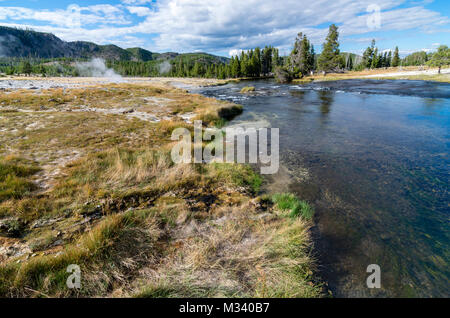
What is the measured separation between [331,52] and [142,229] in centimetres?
9469

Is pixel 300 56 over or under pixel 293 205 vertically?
over

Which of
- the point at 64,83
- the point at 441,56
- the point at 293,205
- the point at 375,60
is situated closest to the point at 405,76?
the point at 441,56

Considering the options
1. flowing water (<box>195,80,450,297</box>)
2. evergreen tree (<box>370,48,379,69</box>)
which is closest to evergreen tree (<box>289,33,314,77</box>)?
evergreen tree (<box>370,48,379,69</box>)

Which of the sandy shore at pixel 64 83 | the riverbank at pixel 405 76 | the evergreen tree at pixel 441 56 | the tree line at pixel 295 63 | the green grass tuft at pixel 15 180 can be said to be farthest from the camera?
the tree line at pixel 295 63

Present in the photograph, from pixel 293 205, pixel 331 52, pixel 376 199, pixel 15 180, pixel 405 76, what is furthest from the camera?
pixel 331 52

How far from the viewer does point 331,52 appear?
78.3 metres

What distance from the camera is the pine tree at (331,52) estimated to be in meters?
76.9

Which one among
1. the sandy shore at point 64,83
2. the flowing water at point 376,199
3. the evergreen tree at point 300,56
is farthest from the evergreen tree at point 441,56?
the flowing water at point 376,199

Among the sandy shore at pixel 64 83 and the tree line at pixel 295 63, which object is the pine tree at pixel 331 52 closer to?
the tree line at pixel 295 63

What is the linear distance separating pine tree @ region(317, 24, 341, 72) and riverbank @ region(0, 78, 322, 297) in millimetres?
88940

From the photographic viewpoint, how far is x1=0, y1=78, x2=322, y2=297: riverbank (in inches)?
147

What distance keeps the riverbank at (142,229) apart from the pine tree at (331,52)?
8894cm

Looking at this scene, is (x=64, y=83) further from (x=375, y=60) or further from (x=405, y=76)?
(x=375, y=60)
